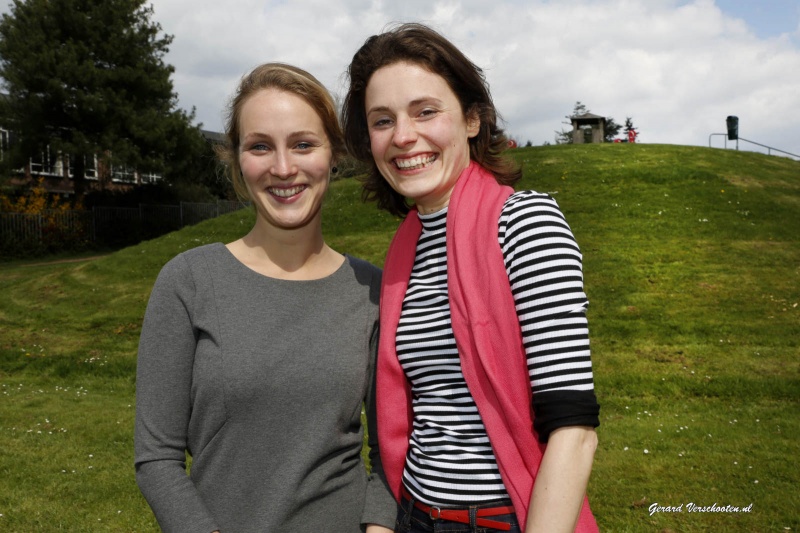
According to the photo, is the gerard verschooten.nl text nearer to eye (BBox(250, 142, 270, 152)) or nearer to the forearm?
the forearm

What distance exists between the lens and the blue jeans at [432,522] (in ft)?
7.51

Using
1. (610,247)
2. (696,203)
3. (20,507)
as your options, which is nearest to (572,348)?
(20,507)

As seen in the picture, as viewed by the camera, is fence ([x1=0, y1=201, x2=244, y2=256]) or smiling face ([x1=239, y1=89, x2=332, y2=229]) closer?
smiling face ([x1=239, y1=89, x2=332, y2=229])

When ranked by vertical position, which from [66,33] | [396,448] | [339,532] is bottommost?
[339,532]

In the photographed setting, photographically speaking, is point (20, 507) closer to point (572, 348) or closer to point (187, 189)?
point (572, 348)

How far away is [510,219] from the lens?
7.41 feet

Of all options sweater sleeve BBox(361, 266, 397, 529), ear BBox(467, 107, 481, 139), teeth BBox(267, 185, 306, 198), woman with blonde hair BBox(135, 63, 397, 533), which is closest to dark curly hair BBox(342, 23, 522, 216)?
ear BBox(467, 107, 481, 139)

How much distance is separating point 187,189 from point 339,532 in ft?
127

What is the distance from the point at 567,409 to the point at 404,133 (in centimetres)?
114

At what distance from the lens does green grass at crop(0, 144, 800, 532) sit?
6625mm

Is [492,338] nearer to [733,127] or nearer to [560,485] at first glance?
[560,485]

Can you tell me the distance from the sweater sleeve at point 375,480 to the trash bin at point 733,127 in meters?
43.7

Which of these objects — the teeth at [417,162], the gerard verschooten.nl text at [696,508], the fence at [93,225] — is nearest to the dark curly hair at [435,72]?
the teeth at [417,162]

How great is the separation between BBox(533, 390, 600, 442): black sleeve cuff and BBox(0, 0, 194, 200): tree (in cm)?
3342
